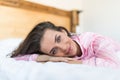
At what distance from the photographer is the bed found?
522 mm

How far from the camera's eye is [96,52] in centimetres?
106

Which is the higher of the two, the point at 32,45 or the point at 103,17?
the point at 103,17

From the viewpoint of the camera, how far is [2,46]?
117 centimetres

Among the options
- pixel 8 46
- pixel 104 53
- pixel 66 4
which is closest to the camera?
pixel 104 53

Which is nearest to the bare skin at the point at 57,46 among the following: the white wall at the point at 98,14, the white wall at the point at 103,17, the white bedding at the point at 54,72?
the white bedding at the point at 54,72

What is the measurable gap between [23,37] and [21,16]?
6.4 inches

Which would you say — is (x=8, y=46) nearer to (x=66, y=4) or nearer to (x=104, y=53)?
(x=104, y=53)

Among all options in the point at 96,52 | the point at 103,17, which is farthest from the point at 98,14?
the point at 96,52

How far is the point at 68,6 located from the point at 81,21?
31 centimetres

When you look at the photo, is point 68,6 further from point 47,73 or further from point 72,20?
point 47,73

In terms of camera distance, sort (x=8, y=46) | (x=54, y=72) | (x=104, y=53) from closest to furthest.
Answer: (x=54, y=72) → (x=104, y=53) → (x=8, y=46)

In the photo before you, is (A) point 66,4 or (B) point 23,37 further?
(A) point 66,4

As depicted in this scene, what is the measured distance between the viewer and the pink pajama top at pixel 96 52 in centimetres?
94

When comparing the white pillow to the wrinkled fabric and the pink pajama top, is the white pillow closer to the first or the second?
the pink pajama top
